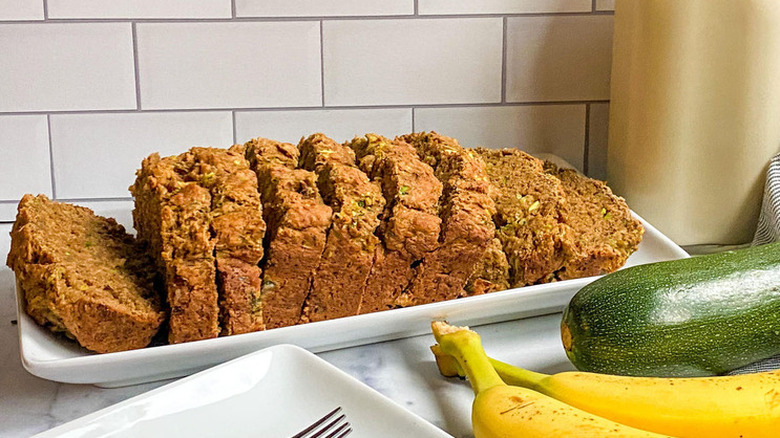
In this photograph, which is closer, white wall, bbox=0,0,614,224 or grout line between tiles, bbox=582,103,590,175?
white wall, bbox=0,0,614,224

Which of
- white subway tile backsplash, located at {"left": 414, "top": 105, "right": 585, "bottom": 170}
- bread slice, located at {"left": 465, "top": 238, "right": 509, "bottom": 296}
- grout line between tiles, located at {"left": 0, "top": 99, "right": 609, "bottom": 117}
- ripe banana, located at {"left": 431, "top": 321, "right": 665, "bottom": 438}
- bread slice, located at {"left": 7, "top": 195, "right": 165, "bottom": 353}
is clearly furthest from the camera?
white subway tile backsplash, located at {"left": 414, "top": 105, "right": 585, "bottom": 170}

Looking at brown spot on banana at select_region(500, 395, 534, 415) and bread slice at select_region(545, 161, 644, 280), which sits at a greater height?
bread slice at select_region(545, 161, 644, 280)

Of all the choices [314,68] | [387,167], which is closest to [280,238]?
[387,167]

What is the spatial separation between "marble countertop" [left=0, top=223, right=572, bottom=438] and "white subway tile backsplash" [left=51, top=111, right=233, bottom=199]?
466 mm

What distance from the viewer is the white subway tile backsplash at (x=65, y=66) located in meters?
1.63

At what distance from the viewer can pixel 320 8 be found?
169cm

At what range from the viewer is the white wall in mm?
1651

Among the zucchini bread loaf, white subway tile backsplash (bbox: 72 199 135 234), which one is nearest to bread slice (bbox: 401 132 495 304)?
the zucchini bread loaf

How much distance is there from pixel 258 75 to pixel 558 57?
649 millimetres

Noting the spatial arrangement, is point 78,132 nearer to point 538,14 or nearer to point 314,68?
point 314,68

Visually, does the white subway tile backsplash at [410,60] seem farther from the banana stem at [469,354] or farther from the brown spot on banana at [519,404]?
the brown spot on banana at [519,404]

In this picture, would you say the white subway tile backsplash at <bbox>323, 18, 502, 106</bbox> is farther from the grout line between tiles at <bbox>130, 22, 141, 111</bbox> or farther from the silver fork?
the silver fork

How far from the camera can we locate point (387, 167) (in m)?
1.24

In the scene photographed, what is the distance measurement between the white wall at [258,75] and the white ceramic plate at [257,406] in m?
0.68
